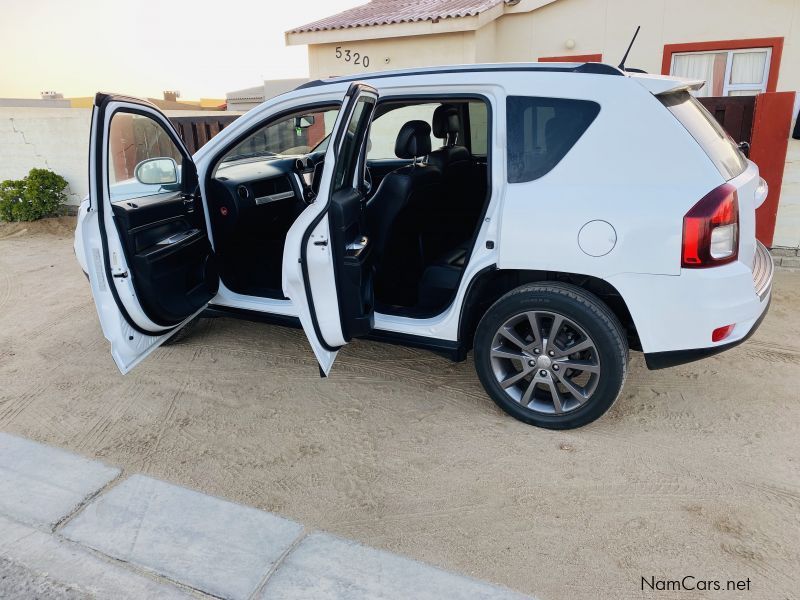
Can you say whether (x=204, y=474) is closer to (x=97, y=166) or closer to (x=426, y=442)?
(x=426, y=442)

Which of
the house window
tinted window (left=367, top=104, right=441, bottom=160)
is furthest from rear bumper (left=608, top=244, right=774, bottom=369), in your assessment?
the house window

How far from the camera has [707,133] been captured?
2762mm

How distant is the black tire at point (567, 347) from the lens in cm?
276

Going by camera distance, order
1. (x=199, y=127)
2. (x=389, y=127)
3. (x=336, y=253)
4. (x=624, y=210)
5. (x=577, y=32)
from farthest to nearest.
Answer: (x=577, y=32), (x=199, y=127), (x=389, y=127), (x=336, y=253), (x=624, y=210)

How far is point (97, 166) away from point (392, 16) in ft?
27.4

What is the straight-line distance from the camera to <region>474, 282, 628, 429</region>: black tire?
276 centimetres

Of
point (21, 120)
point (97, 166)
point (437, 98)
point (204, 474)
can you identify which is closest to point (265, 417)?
point (204, 474)

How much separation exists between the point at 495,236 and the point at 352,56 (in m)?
8.70

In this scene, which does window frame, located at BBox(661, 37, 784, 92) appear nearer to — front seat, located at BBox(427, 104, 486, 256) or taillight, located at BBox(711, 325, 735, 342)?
front seat, located at BBox(427, 104, 486, 256)

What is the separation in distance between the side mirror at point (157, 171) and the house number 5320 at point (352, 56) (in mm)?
7523

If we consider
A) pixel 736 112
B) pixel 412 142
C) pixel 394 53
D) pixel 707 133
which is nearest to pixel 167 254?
pixel 412 142

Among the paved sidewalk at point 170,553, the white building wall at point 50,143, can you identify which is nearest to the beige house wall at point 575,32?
the white building wall at point 50,143

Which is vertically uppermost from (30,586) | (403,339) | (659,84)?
(659,84)

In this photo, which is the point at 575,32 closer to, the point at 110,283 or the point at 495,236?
the point at 495,236
